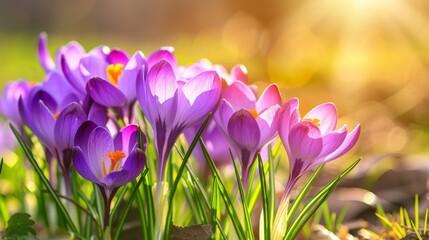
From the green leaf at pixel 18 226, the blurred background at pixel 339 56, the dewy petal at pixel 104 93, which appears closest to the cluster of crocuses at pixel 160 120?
the dewy petal at pixel 104 93

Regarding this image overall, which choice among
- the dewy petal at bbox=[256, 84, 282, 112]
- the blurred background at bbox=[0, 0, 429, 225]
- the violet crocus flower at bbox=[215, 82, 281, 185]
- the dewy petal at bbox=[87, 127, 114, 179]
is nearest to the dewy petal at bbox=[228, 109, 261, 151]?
the violet crocus flower at bbox=[215, 82, 281, 185]

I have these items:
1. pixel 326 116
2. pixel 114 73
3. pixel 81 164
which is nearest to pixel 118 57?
pixel 114 73

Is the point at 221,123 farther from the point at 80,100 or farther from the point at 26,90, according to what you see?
the point at 26,90

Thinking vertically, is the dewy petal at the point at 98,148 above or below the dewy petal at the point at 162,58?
below

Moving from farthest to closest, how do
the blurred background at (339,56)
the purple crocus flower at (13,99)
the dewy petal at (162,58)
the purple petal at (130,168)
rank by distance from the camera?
the blurred background at (339,56) → the purple crocus flower at (13,99) → the dewy petal at (162,58) → the purple petal at (130,168)

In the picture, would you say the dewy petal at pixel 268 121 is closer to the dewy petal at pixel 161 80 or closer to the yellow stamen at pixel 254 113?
the yellow stamen at pixel 254 113

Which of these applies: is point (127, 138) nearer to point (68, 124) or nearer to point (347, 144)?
point (68, 124)
